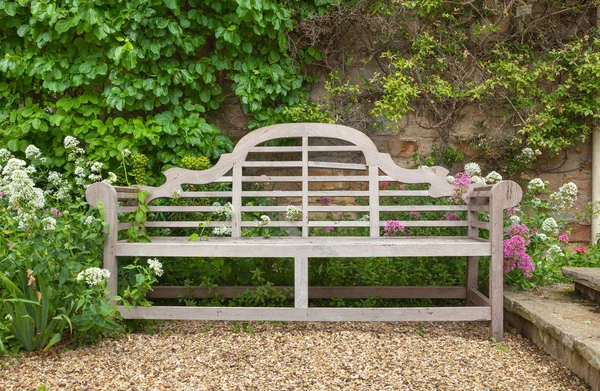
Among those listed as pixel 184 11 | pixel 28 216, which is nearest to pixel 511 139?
pixel 184 11

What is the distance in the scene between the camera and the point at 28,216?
2.64 metres

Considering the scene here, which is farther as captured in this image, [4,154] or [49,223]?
[4,154]

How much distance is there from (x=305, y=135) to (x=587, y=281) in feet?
5.56

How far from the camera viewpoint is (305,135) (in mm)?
3473

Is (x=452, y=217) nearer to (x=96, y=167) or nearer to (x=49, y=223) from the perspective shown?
(x=96, y=167)

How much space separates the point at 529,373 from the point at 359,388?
0.76 m

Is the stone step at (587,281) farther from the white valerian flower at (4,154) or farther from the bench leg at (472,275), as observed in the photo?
the white valerian flower at (4,154)

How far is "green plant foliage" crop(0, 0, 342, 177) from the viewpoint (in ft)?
12.8

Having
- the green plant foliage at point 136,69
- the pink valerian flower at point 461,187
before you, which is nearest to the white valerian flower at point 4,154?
the green plant foliage at point 136,69

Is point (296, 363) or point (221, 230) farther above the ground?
point (221, 230)

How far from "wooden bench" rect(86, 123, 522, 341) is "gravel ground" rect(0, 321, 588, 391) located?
0.47 feet

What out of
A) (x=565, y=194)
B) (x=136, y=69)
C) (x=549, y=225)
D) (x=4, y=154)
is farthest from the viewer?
(x=136, y=69)

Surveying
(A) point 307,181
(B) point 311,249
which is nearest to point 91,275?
(B) point 311,249

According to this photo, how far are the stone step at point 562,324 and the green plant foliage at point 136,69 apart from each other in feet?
6.68
